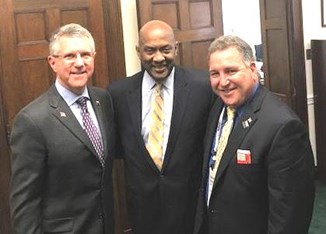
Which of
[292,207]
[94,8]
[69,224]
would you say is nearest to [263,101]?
[292,207]

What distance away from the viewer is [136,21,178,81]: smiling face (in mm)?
2305

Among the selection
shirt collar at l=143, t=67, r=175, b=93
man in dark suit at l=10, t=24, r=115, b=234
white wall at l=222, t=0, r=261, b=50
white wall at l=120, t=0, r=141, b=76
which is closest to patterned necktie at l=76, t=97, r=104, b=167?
man in dark suit at l=10, t=24, r=115, b=234

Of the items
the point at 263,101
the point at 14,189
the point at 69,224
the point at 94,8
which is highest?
the point at 94,8

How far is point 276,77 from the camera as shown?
4.46m

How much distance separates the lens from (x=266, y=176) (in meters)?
1.82

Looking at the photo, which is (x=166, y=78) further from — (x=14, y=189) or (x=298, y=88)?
(x=298, y=88)

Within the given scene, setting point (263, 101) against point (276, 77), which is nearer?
point (263, 101)

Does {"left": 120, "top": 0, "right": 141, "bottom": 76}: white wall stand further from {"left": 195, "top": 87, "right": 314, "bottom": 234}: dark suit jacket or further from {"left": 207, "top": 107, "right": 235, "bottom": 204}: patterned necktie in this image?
{"left": 195, "top": 87, "right": 314, "bottom": 234}: dark suit jacket

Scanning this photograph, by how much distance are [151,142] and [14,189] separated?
0.68m

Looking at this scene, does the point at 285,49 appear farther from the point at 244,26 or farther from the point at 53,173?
the point at 244,26

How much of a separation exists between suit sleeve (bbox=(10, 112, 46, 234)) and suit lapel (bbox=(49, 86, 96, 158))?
115 mm

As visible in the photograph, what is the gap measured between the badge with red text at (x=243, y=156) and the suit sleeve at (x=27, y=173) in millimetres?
769

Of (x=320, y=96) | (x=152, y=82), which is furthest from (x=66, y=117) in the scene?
(x=320, y=96)

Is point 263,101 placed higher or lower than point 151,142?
higher
